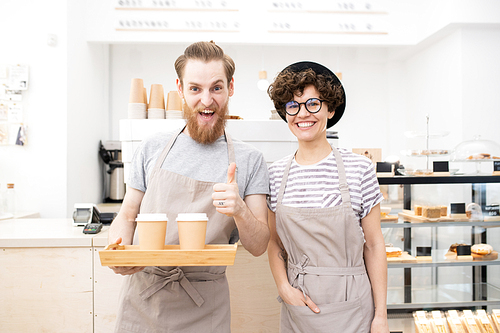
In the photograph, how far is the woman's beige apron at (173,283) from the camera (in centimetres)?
121

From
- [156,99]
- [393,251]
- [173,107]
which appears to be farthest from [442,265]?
[156,99]

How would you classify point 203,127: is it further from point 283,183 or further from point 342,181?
point 342,181

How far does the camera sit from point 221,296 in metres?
1.27

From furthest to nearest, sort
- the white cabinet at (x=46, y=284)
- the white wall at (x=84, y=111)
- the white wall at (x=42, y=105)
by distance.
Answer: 1. the white wall at (x=84, y=111)
2. the white wall at (x=42, y=105)
3. the white cabinet at (x=46, y=284)

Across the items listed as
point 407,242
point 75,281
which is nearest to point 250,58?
point 407,242

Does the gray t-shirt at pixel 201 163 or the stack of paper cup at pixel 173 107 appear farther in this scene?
the stack of paper cup at pixel 173 107

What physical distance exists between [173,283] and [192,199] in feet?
0.98

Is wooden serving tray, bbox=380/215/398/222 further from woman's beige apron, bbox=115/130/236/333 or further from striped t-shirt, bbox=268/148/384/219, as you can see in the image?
woman's beige apron, bbox=115/130/236/333

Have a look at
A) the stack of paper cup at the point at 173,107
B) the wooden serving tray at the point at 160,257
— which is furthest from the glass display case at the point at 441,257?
the stack of paper cup at the point at 173,107

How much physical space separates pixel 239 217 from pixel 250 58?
165 inches

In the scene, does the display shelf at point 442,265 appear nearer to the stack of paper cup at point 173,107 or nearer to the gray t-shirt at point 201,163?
the gray t-shirt at point 201,163

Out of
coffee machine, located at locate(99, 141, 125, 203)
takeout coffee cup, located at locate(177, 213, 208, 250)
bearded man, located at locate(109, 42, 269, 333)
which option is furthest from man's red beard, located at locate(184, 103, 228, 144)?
coffee machine, located at locate(99, 141, 125, 203)

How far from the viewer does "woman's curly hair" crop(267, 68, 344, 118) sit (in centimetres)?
129

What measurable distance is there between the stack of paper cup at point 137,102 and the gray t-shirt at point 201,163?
132 centimetres
